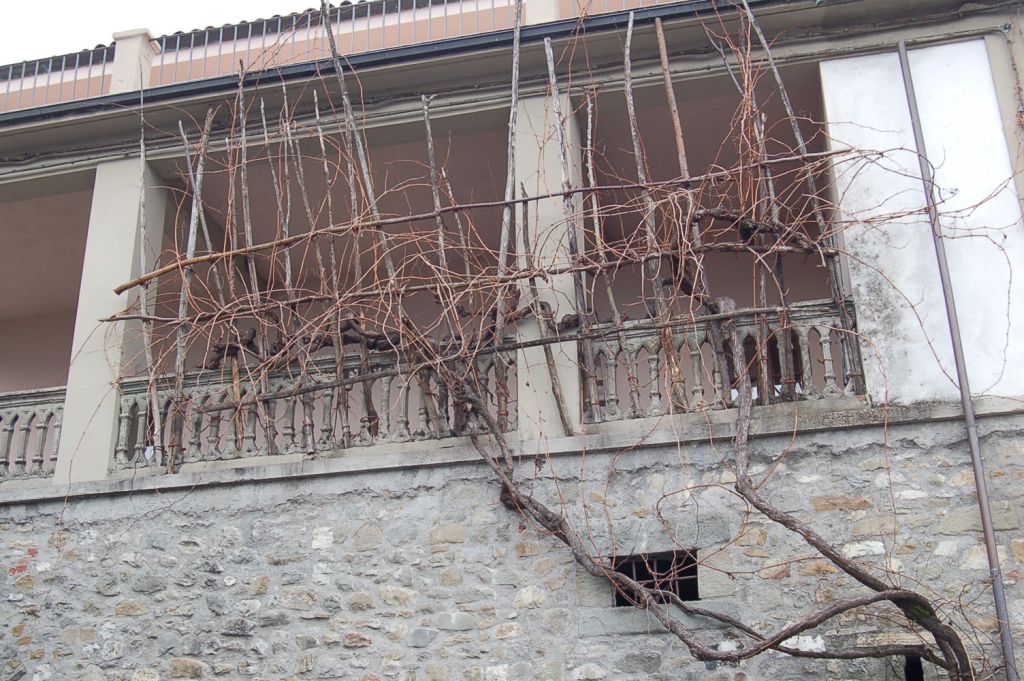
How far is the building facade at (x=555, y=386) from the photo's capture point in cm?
561

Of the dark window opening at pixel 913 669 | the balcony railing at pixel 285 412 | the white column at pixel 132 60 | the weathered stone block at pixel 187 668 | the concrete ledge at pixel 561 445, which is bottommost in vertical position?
the dark window opening at pixel 913 669

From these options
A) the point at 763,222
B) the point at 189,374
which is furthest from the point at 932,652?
the point at 189,374

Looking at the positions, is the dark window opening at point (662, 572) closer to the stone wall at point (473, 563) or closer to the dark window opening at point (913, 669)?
the stone wall at point (473, 563)

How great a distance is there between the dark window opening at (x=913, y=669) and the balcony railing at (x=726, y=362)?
1436 millimetres

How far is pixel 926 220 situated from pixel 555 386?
7.46 ft

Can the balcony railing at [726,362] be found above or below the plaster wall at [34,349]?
below

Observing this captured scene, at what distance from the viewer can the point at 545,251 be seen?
6637 mm

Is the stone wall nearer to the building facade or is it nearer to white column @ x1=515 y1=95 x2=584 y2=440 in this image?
the building facade

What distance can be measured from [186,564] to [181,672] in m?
0.62

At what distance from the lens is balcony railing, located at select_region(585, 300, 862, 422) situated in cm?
598

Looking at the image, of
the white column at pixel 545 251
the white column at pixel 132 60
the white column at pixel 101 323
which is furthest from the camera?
the white column at pixel 132 60

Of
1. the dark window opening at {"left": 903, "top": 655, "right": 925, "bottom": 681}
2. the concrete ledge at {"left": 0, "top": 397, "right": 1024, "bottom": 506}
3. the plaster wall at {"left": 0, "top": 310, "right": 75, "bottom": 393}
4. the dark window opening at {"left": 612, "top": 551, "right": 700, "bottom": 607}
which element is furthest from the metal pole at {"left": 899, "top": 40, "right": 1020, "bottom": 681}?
the plaster wall at {"left": 0, "top": 310, "right": 75, "bottom": 393}

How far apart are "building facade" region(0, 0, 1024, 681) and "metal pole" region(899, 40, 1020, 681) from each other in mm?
26

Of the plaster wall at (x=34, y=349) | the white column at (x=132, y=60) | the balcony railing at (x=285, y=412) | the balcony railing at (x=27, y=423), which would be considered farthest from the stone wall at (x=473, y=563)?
the plaster wall at (x=34, y=349)
